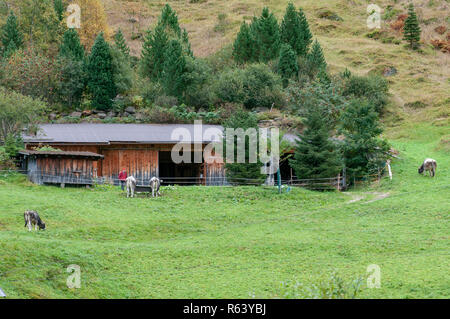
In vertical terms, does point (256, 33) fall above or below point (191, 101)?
above

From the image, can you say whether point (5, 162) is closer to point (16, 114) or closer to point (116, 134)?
point (16, 114)

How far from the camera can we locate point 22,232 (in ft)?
70.6

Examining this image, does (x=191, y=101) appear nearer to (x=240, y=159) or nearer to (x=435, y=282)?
(x=240, y=159)

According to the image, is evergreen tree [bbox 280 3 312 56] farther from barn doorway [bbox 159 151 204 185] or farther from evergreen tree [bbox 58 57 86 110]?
barn doorway [bbox 159 151 204 185]

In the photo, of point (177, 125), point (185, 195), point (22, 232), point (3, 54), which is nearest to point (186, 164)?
point (177, 125)

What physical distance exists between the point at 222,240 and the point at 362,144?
57.8ft

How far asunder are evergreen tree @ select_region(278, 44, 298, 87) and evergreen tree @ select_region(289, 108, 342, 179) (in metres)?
25.6

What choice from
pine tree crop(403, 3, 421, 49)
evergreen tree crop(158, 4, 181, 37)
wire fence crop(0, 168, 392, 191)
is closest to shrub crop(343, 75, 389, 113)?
pine tree crop(403, 3, 421, 49)

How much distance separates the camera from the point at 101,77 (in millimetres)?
55594

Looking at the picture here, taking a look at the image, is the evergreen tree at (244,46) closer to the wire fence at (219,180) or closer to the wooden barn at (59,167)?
the wire fence at (219,180)

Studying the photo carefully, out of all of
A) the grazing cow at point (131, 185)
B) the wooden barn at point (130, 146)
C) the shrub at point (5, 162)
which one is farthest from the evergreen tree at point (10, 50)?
the grazing cow at point (131, 185)

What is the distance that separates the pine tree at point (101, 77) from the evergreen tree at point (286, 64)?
57.6 feet

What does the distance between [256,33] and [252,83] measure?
42.6 feet
